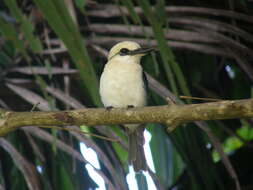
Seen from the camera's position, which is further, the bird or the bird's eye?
the bird's eye

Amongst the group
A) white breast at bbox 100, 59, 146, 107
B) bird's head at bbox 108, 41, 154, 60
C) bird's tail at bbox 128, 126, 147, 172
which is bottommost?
bird's tail at bbox 128, 126, 147, 172

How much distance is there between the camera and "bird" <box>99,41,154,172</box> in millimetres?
3311

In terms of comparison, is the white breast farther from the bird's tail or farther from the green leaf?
the green leaf

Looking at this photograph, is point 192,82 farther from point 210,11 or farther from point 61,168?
point 61,168

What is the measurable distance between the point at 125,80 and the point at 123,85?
34 mm

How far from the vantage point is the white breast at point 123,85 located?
333 centimetres

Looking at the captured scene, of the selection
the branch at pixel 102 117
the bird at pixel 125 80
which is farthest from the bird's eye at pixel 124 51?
the branch at pixel 102 117

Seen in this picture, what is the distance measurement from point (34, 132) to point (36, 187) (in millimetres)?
280

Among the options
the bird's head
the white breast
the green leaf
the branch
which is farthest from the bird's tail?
the green leaf

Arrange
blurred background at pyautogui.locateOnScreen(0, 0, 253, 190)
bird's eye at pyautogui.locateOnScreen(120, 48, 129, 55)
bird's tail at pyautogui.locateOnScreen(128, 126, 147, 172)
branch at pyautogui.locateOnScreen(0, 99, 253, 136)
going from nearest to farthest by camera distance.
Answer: branch at pyautogui.locateOnScreen(0, 99, 253, 136)
blurred background at pyautogui.locateOnScreen(0, 0, 253, 190)
bird's tail at pyautogui.locateOnScreen(128, 126, 147, 172)
bird's eye at pyautogui.locateOnScreen(120, 48, 129, 55)

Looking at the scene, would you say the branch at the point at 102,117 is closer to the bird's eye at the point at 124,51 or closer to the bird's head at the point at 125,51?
the bird's head at the point at 125,51

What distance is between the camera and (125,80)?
3.38 metres

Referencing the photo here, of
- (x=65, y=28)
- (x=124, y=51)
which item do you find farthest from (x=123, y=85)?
(x=65, y=28)

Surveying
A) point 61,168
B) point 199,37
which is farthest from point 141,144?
point 199,37
